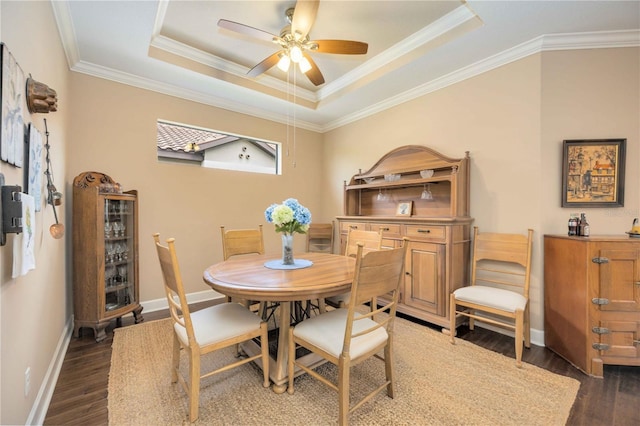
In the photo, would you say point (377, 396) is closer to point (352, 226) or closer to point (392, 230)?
point (392, 230)

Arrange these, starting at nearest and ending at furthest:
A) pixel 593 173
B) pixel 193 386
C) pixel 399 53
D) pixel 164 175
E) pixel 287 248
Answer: pixel 193 386, pixel 287 248, pixel 593 173, pixel 399 53, pixel 164 175

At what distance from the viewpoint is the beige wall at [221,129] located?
156 centimetres

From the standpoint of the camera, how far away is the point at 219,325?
5.60 ft

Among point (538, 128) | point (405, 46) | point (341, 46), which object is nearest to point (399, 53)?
point (405, 46)

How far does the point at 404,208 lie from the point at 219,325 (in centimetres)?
253

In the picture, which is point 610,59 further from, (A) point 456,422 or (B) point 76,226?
(B) point 76,226

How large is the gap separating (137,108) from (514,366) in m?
4.38

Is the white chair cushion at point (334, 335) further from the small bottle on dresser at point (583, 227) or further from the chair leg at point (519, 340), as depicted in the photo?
the small bottle on dresser at point (583, 227)

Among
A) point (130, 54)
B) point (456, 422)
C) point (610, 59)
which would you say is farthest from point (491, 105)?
point (130, 54)

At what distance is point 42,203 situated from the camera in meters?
1.79

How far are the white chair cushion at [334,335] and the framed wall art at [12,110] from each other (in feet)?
5.30

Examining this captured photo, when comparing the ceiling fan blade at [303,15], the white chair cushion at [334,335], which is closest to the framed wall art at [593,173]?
the white chair cushion at [334,335]

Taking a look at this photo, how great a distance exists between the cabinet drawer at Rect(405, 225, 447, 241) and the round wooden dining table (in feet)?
3.17

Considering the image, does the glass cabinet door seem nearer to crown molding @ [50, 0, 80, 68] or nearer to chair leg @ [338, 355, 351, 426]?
crown molding @ [50, 0, 80, 68]
